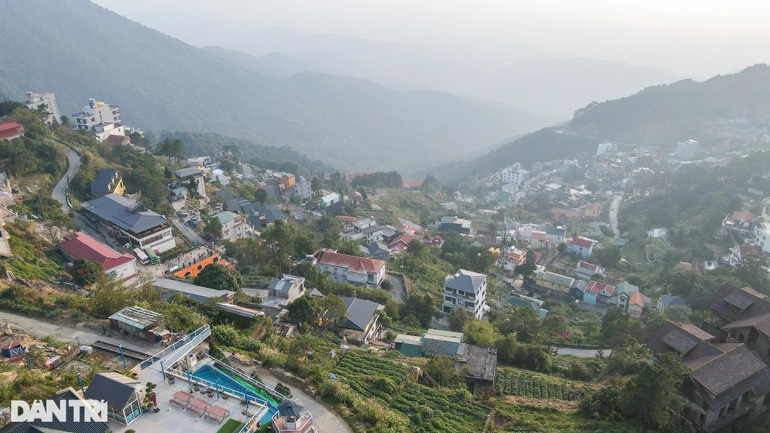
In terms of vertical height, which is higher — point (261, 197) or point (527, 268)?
point (261, 197)

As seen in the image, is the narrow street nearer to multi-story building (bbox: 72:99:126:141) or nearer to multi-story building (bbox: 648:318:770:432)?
multi-story building (bbox: 648:318:770:432)

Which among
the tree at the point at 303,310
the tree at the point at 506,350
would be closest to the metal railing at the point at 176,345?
the tree at the point at 303,310

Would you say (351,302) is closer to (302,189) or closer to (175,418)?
(175,418)

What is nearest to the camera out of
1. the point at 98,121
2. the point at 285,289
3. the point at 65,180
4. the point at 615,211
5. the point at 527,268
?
the point at 285,289

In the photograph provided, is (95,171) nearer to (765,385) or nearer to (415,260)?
(415,260)

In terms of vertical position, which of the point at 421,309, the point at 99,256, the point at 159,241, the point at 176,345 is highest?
the point at 176,345

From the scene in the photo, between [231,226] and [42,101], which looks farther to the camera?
[42,101]

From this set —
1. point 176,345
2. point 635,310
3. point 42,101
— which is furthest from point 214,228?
point 42,101

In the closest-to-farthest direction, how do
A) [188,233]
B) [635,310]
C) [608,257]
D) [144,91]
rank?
[635,310] → [188,233] → [608,257] → [144,91]
